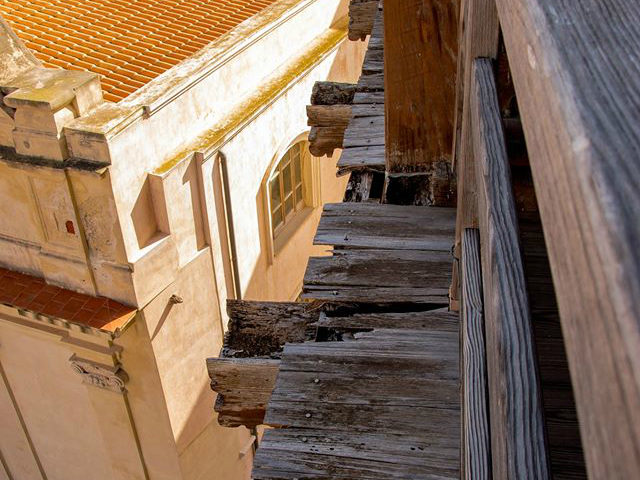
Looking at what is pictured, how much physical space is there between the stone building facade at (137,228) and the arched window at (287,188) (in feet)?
0.12

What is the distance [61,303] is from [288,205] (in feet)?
13.3

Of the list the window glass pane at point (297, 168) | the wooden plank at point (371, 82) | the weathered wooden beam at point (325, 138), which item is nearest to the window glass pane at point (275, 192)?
the window glass pane at point (297, 168)

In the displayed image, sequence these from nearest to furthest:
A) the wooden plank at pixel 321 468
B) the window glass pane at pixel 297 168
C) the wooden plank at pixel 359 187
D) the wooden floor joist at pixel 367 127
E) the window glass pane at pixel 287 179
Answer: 1. the wooden plank at pixel 321 468
2. the wooden plank at pixel 359 187
3. the wooden floor joist at pixel 367 127
4. the window glass pane at pixel 287 179
5. the window glass pane at pixel 297 168

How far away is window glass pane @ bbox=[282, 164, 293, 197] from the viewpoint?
36.1 ft

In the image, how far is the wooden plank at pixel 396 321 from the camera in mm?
2393

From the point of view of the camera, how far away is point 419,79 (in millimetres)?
2883

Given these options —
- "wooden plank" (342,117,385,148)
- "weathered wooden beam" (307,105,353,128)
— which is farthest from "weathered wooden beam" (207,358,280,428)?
"weathered wooden beam" (307,105,353,128)

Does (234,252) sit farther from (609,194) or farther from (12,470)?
(609,194)

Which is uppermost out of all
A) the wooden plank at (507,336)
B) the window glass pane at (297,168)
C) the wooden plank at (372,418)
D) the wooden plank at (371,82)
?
the wooden plank at (507,336)

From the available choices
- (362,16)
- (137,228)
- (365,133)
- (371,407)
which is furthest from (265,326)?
(137,228)

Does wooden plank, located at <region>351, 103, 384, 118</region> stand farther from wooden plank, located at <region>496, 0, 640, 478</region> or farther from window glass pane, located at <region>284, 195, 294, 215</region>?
window glass pane, located at <region>284, 195, 294, 215</region>

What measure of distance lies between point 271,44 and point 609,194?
32.4ft

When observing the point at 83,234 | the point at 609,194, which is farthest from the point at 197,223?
the point at 609,194

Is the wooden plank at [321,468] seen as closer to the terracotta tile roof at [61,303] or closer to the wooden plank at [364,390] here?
the wooden plank at [364,390]
